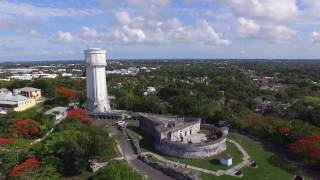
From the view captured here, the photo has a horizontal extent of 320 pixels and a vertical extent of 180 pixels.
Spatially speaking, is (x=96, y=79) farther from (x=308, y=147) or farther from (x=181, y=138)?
(x=308, y=147)

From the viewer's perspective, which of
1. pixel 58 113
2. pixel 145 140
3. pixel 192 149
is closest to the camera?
pixel 192 149

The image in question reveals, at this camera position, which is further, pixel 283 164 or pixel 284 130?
pixel 284 130

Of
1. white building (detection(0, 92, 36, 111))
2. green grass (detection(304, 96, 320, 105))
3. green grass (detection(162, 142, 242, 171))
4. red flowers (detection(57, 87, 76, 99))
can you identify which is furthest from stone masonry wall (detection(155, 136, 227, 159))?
green grass (detection(304, 96, 320, 105))

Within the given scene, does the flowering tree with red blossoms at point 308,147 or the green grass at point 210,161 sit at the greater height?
the flowering tree with red blossoms at point 308,147

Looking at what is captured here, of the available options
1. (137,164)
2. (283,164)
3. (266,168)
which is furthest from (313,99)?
(137,164)

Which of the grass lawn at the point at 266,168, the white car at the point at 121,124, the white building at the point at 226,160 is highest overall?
the white car at the point at 121,124

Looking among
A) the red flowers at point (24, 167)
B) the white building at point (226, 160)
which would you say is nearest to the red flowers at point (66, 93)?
the red flowers at point (24, 167)

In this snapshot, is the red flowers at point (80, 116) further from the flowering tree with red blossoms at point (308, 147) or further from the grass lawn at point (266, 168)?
the flowering tree with red blossoms at point (308, 147)
